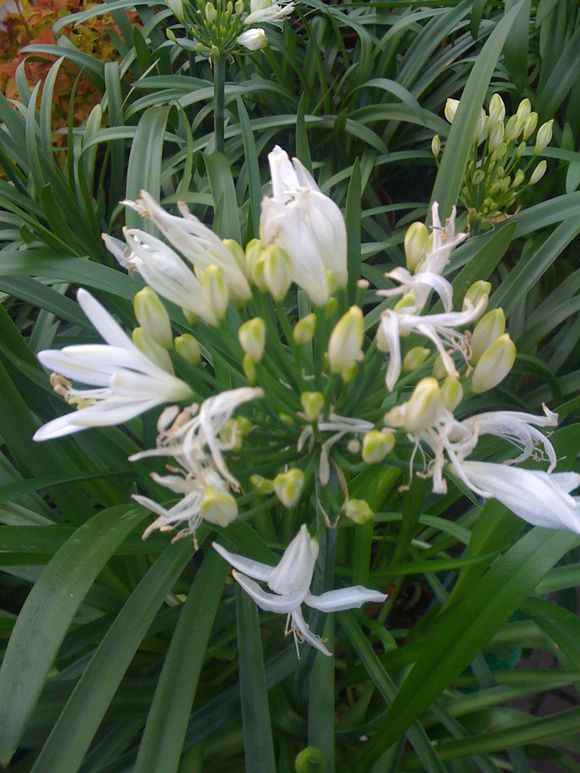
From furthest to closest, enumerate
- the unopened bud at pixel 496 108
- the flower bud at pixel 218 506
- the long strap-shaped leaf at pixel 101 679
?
the unopened bud at pixel 496 108 < the long strap-shaped leaf at pixel 101 679 < the flower bud at pixel 218 506

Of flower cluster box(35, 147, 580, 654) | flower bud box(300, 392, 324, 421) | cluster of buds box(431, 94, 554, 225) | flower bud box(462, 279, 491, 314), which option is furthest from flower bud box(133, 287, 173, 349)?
cluster of buds box(431, 94, 554, 225)

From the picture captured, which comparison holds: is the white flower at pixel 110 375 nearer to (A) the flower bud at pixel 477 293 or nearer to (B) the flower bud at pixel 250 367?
(B) the flower bud at pixel 250 367

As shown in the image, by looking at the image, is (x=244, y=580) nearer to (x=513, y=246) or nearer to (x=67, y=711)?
(x=67, y=711)

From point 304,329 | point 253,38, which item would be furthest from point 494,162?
point 304,329

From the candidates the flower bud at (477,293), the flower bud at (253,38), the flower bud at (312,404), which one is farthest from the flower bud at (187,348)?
the flower bud at (253,38)

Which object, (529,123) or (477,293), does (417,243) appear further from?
(529,123)

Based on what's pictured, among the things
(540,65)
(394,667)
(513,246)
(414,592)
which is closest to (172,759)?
(394,667)

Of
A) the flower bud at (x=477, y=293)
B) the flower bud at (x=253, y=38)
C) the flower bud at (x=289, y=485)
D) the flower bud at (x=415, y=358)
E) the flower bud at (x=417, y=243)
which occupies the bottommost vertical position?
the flower bud at (x=289, y=485)
